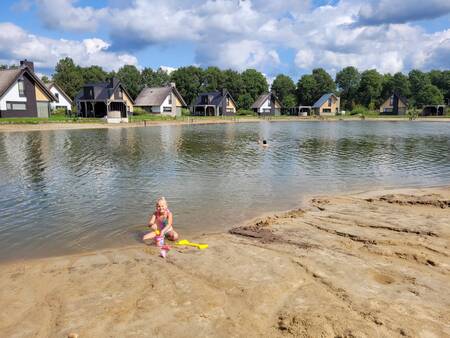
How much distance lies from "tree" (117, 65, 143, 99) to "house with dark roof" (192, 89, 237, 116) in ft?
86.0

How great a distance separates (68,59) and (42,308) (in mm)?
139248

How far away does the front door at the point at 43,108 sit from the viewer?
61875 millimetres

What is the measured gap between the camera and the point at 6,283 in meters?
7.79

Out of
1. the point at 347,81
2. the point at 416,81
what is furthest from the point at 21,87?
the point at 416,81

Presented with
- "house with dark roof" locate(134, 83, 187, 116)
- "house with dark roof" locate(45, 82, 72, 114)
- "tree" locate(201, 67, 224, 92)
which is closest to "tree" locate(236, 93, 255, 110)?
"tree" locate(201, 67, 224, 92)

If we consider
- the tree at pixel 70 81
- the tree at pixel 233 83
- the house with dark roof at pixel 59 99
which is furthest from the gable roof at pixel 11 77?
the tree at pixel 233 83

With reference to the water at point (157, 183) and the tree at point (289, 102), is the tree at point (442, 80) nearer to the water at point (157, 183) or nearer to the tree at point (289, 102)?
the tree at point (289, 102)

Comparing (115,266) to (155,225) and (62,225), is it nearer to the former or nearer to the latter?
(155,225)

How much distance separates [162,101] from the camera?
297 feet

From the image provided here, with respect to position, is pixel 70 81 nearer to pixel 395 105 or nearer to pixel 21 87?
pixel 21 87

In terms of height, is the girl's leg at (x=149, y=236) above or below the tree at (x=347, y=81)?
below

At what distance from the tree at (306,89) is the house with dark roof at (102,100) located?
8123 centimetres

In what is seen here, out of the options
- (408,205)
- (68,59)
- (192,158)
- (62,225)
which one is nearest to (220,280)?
(62,225)

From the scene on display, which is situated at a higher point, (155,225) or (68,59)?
(68,59)
